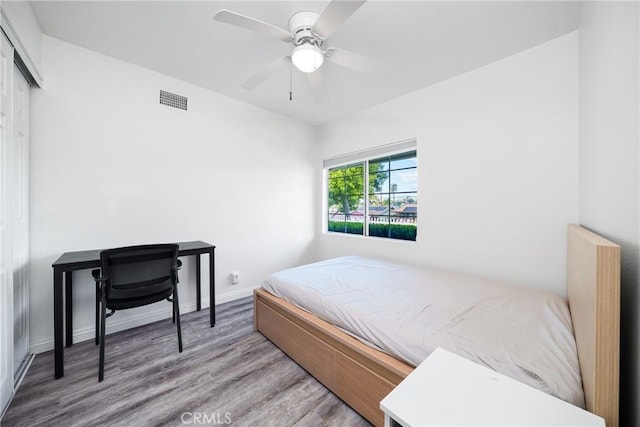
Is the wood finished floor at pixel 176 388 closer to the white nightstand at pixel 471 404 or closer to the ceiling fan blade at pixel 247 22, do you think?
the white nightstand at pixel 471 404

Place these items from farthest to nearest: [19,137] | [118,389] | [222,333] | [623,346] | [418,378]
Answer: [222,333], [19,137], [118,389], [623,346], [418,378]

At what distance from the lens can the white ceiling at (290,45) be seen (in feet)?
5.46

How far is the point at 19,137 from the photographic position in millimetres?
1707

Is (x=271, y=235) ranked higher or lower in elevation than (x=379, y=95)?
lower

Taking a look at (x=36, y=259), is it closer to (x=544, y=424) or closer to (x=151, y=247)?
(x=151, y=247)

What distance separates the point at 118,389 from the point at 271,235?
2143 mm

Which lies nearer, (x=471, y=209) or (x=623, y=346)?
(x=623, y=346)

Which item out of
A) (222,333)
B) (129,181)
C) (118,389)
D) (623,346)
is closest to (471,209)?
(623,346)

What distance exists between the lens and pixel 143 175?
243cm

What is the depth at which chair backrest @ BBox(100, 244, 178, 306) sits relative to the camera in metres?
1.73

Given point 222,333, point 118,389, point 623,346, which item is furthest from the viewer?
point 222,333

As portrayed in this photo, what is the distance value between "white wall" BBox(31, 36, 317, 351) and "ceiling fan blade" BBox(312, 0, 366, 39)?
188cm

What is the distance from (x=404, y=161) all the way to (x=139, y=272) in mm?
2930

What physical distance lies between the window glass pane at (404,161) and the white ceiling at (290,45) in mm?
791
